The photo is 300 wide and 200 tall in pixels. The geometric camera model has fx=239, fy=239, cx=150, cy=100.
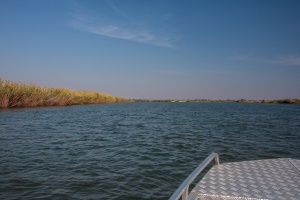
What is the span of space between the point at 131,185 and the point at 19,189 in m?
2.75

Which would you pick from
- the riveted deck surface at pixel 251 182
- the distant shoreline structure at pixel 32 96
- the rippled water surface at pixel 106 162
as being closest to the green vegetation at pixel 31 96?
the distant shoreline structure at pixel 32 96

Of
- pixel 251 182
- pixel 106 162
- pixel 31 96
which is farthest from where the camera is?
pixel 31 96

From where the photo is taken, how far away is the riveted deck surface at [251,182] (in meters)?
3.65

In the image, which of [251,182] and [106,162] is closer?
[251,182]

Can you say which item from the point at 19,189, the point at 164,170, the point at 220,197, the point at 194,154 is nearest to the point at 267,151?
the point at 194,154

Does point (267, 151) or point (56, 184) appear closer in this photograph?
point (56, 184)

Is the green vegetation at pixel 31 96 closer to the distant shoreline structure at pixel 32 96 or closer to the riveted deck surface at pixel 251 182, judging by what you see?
the distant shoreline structure at pixel 32 96

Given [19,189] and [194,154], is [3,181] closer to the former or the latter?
[19,189]

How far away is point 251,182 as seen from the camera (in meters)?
4.26

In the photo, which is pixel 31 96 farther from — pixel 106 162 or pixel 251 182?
pixel 251 182

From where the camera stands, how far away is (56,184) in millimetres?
6266

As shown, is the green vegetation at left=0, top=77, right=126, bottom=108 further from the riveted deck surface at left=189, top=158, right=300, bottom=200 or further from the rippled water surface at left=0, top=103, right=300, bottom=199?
the riveted deck surface at left=189, top=158, right=300, bottom=200

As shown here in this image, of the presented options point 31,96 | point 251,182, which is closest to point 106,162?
point 251,182

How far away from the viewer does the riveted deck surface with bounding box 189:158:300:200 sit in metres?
3.65
